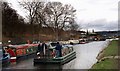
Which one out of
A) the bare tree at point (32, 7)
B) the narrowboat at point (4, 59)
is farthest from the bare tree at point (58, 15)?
the narrowboat at point (4, 59)

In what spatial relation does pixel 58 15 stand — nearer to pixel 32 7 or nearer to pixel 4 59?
pixel 32 7

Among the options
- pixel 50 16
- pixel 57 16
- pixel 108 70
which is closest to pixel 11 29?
pixel 50 16

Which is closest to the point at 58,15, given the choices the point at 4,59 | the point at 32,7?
the point at 32,7

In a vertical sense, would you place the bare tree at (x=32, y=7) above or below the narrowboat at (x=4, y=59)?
above

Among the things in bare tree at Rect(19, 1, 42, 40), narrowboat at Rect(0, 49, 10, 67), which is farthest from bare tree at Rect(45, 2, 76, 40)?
narrowboat at Rect(0, 49, 10, 67)

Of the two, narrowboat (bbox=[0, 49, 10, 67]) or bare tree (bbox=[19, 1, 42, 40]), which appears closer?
narrowboat (bbox=[0, 49, 10, 67])

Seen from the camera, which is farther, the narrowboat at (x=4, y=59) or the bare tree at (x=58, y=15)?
the bare tree at (x=58, y=15)

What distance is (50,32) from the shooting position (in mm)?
60125

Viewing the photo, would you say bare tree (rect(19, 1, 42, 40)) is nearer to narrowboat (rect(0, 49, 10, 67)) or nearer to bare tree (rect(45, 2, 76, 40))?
bare tree (rect(45, 2, 76, 40))

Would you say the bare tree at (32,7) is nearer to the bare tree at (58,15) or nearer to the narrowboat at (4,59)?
the bare tree at (58,15)

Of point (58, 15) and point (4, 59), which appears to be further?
point (58, 15)

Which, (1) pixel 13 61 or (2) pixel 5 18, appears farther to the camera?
(2) pixel 5 18

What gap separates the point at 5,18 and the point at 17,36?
12.2ft

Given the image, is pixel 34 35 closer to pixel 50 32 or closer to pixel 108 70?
pixel 50 32
